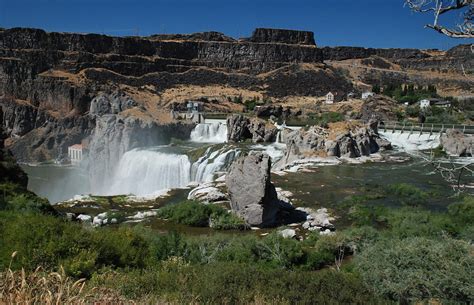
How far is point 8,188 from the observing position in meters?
15.0

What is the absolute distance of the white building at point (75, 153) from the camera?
46672mm

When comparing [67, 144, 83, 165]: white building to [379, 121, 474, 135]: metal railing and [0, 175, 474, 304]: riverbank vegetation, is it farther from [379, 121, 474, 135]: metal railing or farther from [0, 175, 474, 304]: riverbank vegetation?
[0, 175, 474, 304]: riverbank vegetation

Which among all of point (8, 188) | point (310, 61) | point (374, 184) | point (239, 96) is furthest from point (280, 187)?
point (310, 61)

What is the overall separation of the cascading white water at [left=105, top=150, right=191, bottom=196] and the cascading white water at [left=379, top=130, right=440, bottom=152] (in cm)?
1596

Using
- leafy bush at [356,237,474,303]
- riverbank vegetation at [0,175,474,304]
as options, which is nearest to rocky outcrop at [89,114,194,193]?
riverbank vegetation at [0,175,474,304]

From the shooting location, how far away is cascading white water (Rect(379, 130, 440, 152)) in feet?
106

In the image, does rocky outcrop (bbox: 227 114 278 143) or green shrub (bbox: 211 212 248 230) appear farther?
rocky outcrop (bbox: 227 114 278 143)

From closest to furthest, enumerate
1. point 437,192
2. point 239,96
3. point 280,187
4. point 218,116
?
point 437,192 < point 280,187 < point 218,116 < point 239,96

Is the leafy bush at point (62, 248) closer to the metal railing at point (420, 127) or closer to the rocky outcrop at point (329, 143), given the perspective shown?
the rocky outcrop at point (329, 143)

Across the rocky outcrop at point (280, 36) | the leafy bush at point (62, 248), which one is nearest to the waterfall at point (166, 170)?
the leafy bush at point (62, 248)

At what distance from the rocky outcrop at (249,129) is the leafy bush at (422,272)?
27509 mm

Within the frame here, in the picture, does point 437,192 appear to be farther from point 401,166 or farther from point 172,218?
point 172,218

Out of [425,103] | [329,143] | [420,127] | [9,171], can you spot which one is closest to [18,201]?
[9,171]

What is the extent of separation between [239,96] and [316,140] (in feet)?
123
